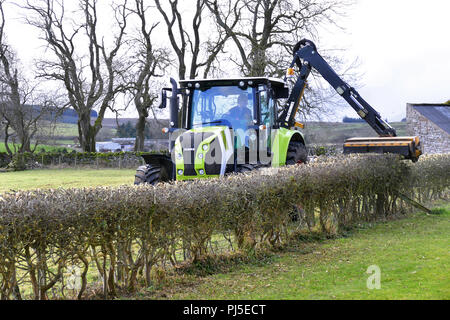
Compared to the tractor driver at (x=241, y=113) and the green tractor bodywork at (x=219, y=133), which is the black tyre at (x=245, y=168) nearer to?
the green tractor bodywork at (x=219, y=133)

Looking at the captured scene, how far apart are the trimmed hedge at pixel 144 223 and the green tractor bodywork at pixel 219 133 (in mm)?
1204

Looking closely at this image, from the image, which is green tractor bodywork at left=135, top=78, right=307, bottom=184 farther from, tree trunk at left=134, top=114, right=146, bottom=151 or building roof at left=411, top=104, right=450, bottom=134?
tree trunk at left=134, top=114, right=146, bottom=151

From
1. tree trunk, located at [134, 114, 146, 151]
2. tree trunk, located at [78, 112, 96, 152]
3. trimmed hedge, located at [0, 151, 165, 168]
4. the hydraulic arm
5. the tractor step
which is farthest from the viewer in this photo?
tree trunk, located at [78, 112, 96, 152]

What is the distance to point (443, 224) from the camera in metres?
9.88

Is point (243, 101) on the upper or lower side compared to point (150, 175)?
upper

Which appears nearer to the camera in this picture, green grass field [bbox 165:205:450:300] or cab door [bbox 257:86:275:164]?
green grass field [bbox 165:205:450:300]

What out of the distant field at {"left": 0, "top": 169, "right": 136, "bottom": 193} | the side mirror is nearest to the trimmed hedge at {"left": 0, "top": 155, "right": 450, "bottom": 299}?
the side mirror

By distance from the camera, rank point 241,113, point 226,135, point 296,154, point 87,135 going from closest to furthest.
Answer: point 226,135 → point 241,113 → point 296,154 → point 87,135

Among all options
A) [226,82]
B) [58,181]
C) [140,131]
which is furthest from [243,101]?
[140,131]

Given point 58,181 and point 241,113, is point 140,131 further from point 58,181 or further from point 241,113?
point 241,113

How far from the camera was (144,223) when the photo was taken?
5.34 metres

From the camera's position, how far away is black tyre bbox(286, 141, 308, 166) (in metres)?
10.2

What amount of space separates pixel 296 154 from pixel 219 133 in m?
2.44
